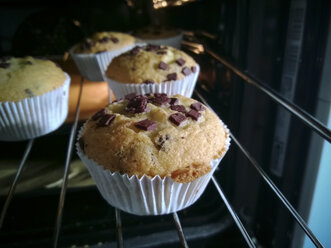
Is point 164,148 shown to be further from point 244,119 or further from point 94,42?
point 94,42

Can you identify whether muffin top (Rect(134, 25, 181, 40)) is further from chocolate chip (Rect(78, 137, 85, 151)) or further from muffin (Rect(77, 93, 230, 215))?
chocolate chip (Rect(78, 137, 85, 151))

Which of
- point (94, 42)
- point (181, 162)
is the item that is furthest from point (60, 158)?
point (181, 162)

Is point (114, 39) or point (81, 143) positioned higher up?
point (114, 39)

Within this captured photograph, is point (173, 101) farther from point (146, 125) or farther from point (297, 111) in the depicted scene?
point (297, 111)

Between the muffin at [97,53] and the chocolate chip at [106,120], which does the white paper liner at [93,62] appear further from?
the chocolate chip at [106,120]

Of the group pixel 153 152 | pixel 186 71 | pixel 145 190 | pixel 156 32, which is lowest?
pixel 145 190

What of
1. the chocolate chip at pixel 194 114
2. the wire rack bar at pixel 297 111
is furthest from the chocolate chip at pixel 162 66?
the chocolate chip at pixel 194 114

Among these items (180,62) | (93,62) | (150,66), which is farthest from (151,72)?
(93,62)
